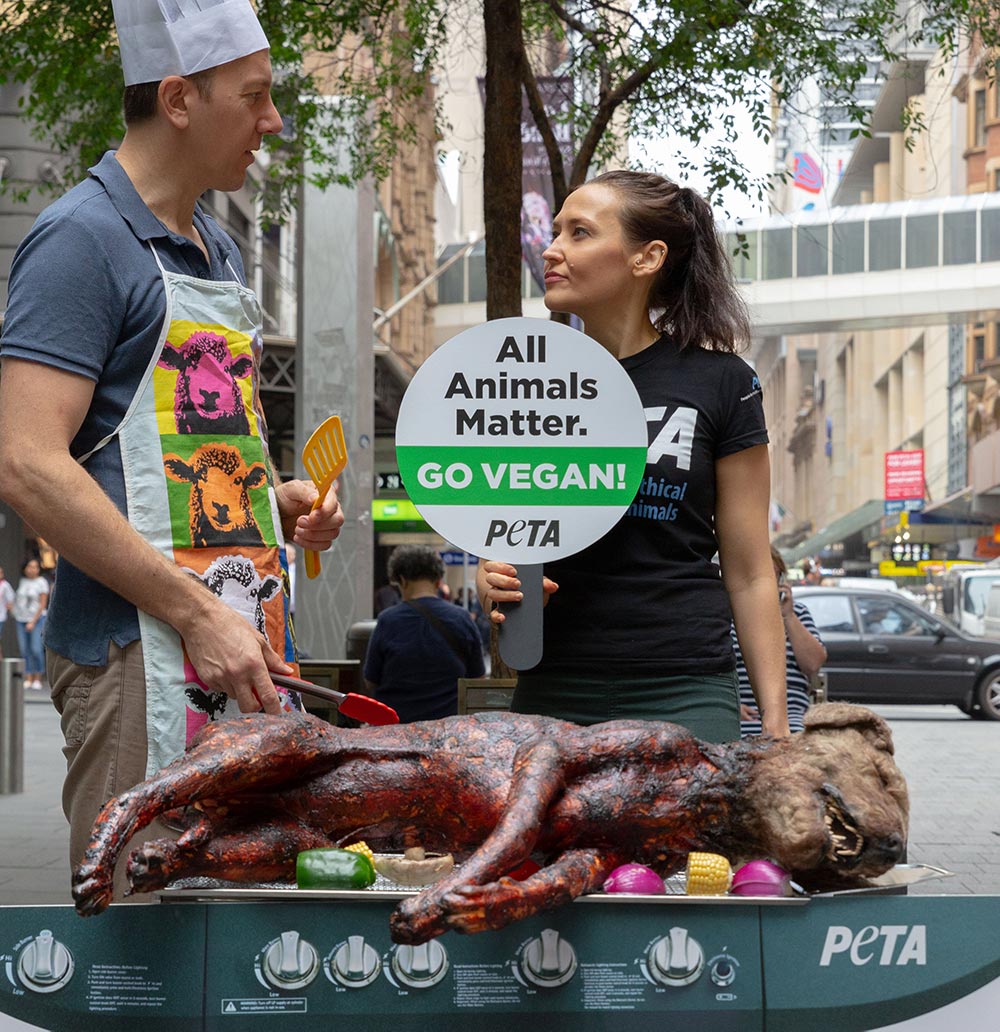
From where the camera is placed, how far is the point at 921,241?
156ft

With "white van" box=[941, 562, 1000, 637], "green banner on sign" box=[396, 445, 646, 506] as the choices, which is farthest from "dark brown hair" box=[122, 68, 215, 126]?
"white van" box=[941, 562, 1000, 637]

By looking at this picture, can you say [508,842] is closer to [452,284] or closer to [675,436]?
[675,436]

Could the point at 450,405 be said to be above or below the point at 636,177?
below

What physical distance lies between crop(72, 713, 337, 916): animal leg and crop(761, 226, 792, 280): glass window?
46195mm

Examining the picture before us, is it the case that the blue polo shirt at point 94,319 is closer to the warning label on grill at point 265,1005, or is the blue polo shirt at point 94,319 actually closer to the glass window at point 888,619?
the warning label on grill at point 265,1005

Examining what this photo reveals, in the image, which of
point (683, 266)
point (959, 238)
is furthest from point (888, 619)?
point (959, 238)

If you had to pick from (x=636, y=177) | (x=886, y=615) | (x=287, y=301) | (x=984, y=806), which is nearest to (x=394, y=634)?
(x=984, y=806)

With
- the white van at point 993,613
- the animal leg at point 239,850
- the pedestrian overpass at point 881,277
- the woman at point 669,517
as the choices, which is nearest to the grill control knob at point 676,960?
the animal leg at point 239,850

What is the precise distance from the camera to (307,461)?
291cm

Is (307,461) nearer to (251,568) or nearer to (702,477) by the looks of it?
(251,568)

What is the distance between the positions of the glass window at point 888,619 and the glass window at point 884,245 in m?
28.3

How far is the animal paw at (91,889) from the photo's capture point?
2.08 metres

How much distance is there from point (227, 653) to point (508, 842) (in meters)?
0.58

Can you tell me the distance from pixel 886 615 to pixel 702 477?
17579mm
